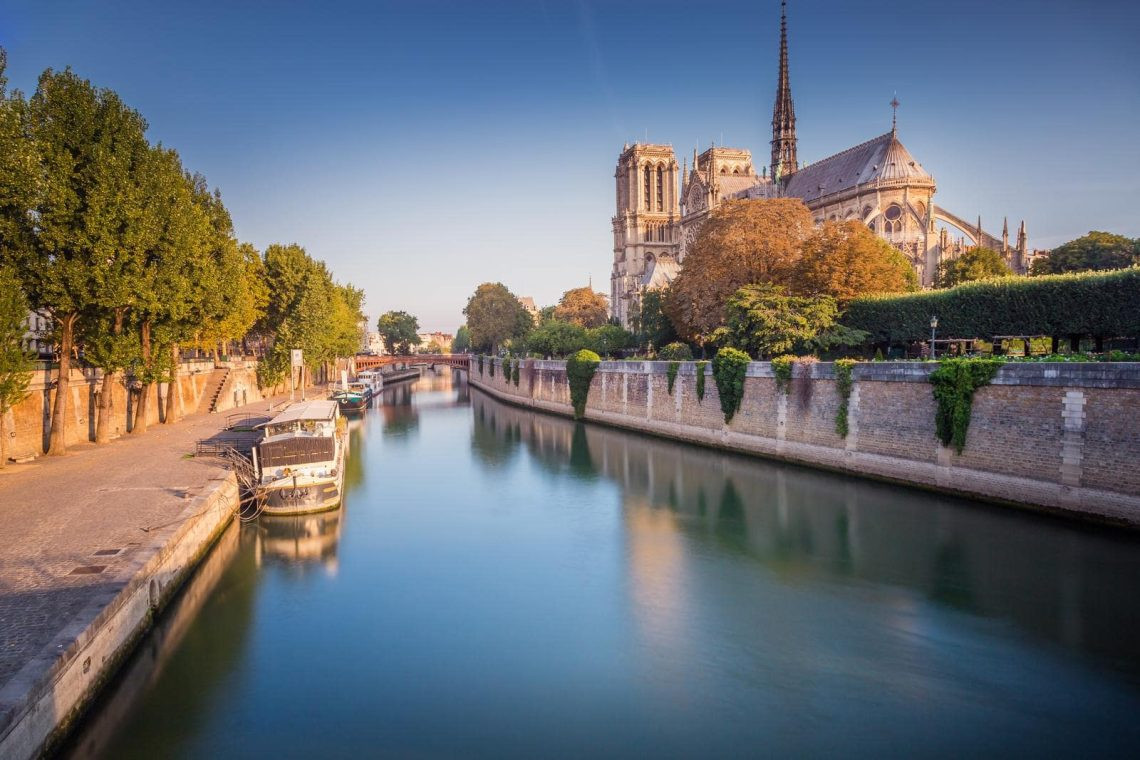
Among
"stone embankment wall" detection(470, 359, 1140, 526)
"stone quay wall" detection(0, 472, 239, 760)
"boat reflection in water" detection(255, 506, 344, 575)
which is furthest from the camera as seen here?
"boat reflection in water" detection(255, 506, 344, 575)

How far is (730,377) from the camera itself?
27.5 m

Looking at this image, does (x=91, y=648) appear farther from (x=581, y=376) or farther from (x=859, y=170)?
(x=859, y=170)

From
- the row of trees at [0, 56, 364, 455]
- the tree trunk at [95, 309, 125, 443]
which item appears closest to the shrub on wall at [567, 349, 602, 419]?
the row of trees at [0, 56, 364, 455]

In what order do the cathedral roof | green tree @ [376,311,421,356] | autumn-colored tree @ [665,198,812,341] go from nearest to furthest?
1. autumn-colored tree @ [665,198,812,341]
2. the cathedral roof
3. green tree @ [376,311,421,356]

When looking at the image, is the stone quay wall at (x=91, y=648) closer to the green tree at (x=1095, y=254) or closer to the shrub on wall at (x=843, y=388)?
the shrub on wall at (x=843, y=388)

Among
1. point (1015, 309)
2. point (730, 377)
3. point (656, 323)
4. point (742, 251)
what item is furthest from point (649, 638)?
point (656, 323)

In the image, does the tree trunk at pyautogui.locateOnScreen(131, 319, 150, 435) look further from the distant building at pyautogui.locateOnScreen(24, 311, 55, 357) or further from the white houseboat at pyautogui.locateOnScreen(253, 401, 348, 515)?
the white houseboat at pyautogui.locateOnScreen(253, 401, 348, 515)

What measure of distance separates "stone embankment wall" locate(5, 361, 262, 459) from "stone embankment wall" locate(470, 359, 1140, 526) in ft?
74.5

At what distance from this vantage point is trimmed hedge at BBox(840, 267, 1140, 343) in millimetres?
22156

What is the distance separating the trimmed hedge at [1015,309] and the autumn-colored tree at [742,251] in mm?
4346

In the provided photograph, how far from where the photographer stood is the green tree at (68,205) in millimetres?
18031

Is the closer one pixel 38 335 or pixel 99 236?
pixel 99 236

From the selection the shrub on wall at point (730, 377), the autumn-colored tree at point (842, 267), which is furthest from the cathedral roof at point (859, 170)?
the shrub on wall at point (730, 377)

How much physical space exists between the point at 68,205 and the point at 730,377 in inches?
884
